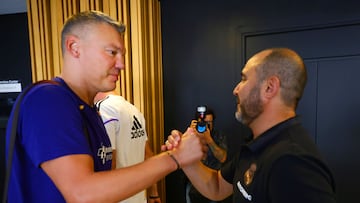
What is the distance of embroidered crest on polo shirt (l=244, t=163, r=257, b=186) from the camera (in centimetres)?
101

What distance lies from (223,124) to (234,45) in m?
0.80

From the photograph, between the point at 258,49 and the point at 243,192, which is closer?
the point at 243,192

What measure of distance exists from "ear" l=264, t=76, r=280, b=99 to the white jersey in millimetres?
927

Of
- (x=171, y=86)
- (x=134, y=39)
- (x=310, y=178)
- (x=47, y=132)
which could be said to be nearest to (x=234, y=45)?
(x=171, y=86)

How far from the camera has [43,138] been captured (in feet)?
2.29

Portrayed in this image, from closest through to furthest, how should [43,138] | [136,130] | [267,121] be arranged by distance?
[43,138]
[267,121]
[136,130]

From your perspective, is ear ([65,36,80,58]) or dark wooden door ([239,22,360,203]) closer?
ear ([65,36,80,58])

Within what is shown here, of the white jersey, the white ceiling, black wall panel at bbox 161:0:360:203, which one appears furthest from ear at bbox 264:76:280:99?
the white ceiling

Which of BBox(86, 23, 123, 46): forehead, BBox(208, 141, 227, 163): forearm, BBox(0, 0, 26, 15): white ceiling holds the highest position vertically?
BBox(0, 0, 26, 15): white ceiling

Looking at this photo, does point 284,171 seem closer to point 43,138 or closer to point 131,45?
point 43,138

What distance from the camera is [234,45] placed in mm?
2471

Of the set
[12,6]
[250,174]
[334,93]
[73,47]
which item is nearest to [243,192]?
[250,174]

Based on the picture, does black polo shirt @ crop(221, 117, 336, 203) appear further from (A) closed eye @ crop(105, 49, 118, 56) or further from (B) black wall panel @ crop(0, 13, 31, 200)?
(B) black wall panel @ crop(0, 13, 31, 200)

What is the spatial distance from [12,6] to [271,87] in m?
2.94
